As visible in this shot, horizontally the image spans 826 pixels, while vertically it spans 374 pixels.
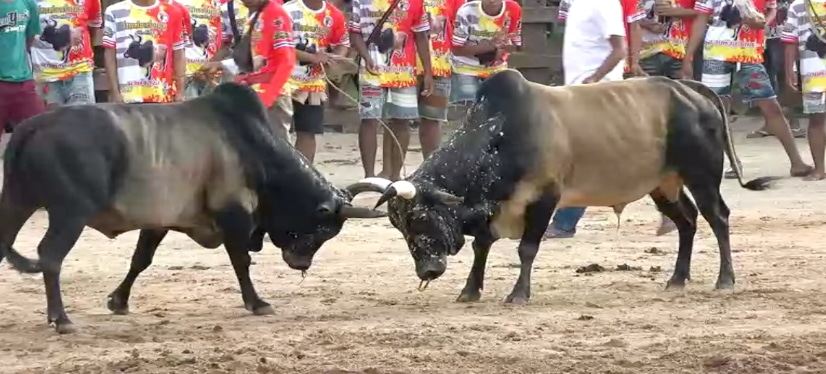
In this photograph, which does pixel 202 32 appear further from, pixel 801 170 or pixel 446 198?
pixel 801 170

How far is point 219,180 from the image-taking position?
27.6ft

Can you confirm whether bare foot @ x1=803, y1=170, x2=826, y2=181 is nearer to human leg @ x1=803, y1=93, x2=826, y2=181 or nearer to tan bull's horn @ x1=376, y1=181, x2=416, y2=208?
human leg @ x1=803, y1=93, x2=826, y2=181

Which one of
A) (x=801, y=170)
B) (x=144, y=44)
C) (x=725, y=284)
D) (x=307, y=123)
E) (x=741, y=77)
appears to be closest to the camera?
(x=725, y=284)

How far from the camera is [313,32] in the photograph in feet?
42.6

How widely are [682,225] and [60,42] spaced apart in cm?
533

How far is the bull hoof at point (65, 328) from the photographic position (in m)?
7.86

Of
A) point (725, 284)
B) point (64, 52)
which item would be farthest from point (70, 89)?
point (725, 284)

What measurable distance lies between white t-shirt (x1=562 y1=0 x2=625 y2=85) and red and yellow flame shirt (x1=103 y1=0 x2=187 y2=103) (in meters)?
3.00

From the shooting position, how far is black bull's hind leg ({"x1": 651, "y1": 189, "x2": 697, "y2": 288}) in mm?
9469

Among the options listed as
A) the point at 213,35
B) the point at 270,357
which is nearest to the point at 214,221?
the point at 270,357

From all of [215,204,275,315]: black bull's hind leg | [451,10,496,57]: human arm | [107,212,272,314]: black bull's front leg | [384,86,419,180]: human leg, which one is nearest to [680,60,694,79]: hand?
[451,10,496,57]: human arm

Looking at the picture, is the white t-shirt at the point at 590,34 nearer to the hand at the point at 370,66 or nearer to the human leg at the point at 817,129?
the hand at the point at 370,66

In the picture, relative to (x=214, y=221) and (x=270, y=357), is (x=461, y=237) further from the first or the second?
(x=270, y=357)

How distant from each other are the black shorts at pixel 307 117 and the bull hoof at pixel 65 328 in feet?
17.7
